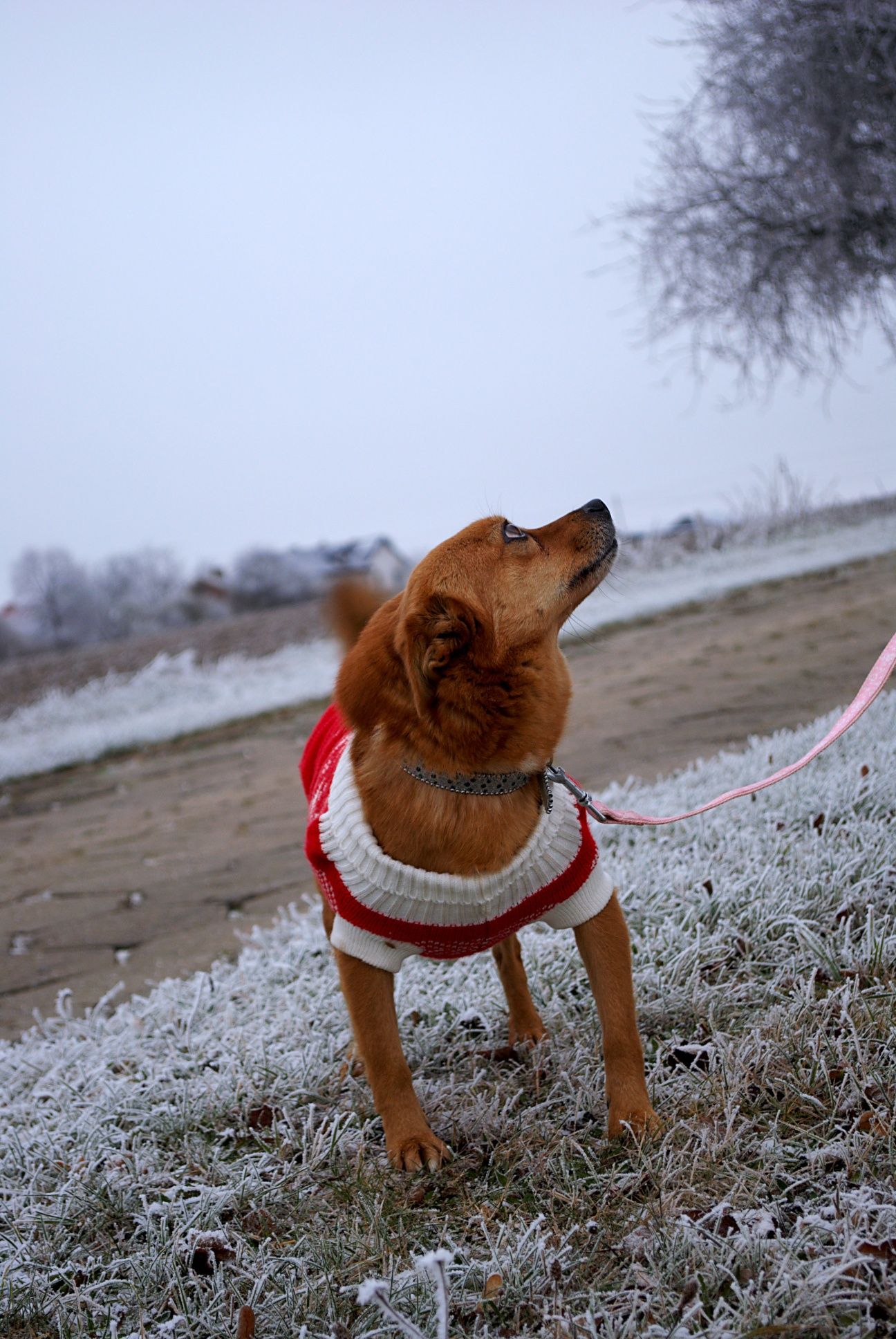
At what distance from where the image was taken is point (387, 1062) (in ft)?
6.28

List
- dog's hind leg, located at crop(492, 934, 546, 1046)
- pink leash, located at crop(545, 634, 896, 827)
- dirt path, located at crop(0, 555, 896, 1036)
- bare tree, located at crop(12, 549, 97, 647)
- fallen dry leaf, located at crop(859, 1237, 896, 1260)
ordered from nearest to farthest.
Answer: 1. fallen dry leaf, located at crop(859, 1237, 896, 1260)
2. pink leash, located at crop(545, 634, 896, 827)
3. dog's hind leg, located at crop(492, 934, 546, 1046)
4. dirt path, located at crop(0, 555, 896, 1036)
5. bare tree, located at crop(12, 549, 97, 647)

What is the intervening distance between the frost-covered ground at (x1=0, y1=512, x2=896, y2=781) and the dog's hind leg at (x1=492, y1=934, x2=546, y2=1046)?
16.5 feet

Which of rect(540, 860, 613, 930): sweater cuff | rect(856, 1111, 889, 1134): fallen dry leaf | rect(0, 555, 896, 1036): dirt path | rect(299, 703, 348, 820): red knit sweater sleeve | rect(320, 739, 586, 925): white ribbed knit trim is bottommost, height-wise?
rect(0, 555, 896, 1036): dirt path

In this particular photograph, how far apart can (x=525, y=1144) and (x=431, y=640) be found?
3.61ft

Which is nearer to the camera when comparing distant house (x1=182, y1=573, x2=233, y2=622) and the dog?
the dog

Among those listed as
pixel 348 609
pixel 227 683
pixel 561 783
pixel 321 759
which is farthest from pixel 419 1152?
pixel 227 683

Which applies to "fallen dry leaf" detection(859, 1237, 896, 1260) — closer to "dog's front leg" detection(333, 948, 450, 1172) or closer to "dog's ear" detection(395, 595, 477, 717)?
"dog's front leg" detection(333, 948, 450, 1172)

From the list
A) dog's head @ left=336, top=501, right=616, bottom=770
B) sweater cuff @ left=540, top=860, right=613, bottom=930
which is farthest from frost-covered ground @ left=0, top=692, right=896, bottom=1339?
dog's head @ left=336, top=501, right=616, bottom=770

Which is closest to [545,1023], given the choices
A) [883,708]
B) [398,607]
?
[398,607]

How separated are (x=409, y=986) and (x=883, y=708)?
2.57 metres

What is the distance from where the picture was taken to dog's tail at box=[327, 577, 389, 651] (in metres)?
2.44

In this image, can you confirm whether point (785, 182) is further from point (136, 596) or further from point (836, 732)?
point (136, 596)

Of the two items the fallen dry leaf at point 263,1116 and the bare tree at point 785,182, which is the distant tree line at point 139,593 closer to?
the bare tree at point 785,182

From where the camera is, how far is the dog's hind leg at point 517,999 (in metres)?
2.30
